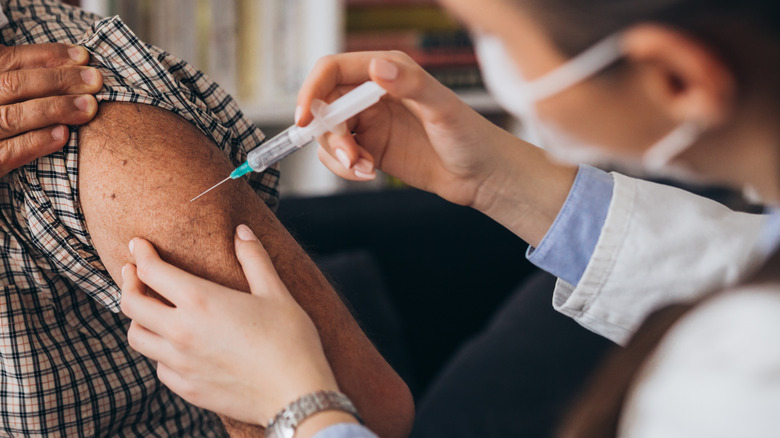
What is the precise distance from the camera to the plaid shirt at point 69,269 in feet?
2.90

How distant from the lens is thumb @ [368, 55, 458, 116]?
0.82 m

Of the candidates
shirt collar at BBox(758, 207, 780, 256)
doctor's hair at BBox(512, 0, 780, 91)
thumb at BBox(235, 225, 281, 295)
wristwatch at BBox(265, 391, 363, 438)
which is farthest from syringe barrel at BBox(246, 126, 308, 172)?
shirt collar at BBox(758, 207, 780, 256)

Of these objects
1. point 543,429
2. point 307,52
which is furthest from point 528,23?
point 307,52

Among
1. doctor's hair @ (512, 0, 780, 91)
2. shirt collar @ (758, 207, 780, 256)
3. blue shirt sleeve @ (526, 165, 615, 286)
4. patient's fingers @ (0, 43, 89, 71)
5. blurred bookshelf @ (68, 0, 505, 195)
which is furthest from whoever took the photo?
blurred bookshelf @ (68, 0, 505, 195)

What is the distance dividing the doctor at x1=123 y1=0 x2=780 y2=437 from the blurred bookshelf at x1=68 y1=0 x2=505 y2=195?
124cm

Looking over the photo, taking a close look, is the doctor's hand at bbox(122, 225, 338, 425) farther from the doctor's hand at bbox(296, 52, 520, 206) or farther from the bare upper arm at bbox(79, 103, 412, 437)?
the doctor's hand at bbox(296, 52, 520, 206)

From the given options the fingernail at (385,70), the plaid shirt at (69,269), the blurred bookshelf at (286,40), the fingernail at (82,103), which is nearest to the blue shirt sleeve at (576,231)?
the fingernail at (385,70)

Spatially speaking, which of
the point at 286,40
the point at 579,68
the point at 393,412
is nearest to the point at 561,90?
the point at 579,68

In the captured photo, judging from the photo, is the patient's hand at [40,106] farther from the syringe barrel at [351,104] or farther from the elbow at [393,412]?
the elbow at [393,412]

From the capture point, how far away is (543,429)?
4.65 feet

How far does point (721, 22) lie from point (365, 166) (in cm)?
50

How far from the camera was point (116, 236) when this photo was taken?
0.84m

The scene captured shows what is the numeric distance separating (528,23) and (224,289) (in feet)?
1.37

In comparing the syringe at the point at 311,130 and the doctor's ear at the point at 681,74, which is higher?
the doctor's ear at the point at 681,74
